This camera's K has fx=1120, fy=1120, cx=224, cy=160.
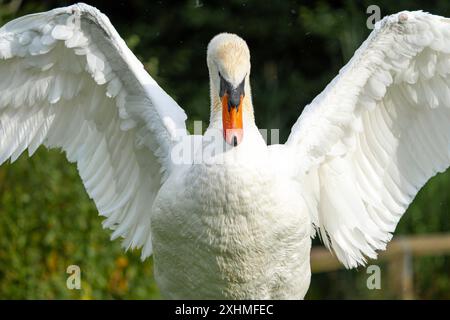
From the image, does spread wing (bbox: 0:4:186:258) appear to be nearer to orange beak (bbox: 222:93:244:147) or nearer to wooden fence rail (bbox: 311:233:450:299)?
orange beak (bbox: 222:93:244:147)

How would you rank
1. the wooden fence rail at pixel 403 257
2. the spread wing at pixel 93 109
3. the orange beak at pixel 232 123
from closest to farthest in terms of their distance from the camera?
the orange beak at pixel 232 123 < the spread wing at pixel 93 109 < the wooden fence rail at pixel 403 257

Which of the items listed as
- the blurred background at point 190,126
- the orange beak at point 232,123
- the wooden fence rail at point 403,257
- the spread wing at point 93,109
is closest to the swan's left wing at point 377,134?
the orange beak at point 232,123

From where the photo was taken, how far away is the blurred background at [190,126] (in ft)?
30.7

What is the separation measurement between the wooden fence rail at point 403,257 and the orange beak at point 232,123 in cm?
491

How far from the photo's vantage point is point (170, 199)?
672 cm

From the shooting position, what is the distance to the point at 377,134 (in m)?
7.68

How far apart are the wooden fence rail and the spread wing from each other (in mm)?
3745

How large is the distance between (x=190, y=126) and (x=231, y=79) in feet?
12.7

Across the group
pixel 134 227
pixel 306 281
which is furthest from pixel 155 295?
pixel 306 281

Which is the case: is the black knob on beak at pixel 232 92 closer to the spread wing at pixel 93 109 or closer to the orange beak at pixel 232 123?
the orange beak at pixel 232 123

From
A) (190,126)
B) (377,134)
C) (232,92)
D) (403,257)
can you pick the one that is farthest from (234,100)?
(403,257)

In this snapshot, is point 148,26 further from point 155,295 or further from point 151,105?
point 151,105

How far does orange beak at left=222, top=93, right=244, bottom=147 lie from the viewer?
6543 mm

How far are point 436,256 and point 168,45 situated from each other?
15.7 feet
